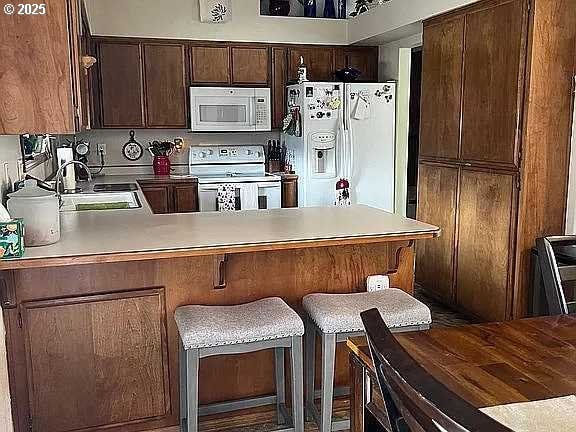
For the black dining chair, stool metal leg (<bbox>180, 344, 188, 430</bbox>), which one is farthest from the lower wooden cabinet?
the black dining chair

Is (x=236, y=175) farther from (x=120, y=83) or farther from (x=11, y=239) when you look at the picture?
(x=11, y=239)

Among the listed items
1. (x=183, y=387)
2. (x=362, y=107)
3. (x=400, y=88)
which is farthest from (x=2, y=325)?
(x=400, y=88)

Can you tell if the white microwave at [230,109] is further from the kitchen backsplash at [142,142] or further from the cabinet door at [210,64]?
the kitchen backsplash at [142,142]

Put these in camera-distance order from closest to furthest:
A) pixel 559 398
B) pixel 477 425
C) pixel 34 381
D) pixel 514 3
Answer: pixel 477 425, pixel 559 398, pixel 34 381, pixel 514 3

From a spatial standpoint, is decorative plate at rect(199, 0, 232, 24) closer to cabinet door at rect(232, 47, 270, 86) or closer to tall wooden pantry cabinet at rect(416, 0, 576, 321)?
cabinet door at rect(232, 47, 270, 86)

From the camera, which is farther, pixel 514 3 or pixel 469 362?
pixel 514 3

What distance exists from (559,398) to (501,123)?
2.49m

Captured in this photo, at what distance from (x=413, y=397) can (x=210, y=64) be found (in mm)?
4865

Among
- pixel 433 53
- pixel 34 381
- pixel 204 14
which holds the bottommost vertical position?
pixel 34 381

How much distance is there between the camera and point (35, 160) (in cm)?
362

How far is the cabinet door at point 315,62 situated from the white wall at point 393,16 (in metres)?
0.28

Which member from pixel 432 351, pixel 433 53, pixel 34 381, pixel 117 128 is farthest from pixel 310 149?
pixel 432 351

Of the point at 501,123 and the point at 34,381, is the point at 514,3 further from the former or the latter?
the point at 34,381

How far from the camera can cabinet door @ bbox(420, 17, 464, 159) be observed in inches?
150
